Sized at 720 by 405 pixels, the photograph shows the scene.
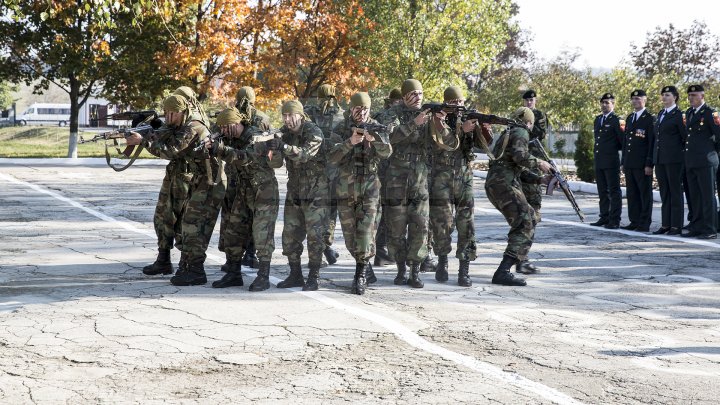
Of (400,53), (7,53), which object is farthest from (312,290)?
(7,53)

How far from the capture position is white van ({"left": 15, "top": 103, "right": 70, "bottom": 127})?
86625 mm

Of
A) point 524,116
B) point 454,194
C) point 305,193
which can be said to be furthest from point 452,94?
point 305,193

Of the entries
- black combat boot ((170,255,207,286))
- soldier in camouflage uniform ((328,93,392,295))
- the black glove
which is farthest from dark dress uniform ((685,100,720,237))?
black combat boot ((170,255,207,286))

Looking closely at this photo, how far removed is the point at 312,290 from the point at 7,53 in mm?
30061

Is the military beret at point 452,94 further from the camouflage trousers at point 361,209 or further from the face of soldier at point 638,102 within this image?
the face of soldier at point 638,102

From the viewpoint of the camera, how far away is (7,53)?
112ft

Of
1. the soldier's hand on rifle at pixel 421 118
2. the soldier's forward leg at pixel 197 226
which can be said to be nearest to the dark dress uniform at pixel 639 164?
the soldier's hand on rifle at pixel 421 118

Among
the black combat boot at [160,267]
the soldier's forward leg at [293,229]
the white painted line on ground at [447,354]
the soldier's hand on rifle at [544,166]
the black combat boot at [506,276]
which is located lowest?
the white painted line on ground at [447,354]

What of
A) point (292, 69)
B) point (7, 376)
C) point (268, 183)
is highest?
point (292, 69)

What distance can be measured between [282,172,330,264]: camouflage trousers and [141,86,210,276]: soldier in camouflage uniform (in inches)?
44.4

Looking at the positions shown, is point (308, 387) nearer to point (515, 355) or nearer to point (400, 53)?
point (515, 355)

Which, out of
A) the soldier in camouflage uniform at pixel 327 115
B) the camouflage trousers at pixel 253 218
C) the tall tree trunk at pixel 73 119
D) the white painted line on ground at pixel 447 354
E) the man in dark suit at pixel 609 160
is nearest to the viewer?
the white painted line on ground at pixel 447 354

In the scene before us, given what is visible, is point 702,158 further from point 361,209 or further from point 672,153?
point 361,209

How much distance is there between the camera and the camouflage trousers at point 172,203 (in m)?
8.73
